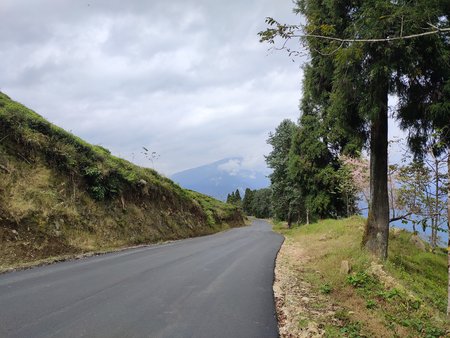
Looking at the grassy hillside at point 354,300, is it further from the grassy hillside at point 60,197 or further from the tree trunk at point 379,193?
the grassy hillside at point 60,197

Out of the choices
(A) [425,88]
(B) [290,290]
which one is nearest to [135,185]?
(B) [290,290]

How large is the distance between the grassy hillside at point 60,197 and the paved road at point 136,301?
2.20 m

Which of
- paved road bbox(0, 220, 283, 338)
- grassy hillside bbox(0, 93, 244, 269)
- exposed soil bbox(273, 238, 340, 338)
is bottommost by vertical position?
exposed soil bbox(273, 238, 340, 338)

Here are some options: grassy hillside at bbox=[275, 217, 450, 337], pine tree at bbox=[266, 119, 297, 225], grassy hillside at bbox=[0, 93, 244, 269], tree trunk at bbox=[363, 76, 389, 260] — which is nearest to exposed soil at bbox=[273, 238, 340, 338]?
grassy hillside at bbox=[275, 217, 450, 337]

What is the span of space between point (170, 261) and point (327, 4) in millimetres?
8808

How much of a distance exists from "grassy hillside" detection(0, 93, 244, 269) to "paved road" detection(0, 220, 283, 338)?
220 cm

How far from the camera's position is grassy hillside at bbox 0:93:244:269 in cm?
1164

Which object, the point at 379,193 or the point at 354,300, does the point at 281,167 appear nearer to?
the point at 379,193

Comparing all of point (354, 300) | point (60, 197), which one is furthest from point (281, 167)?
point (354, 300)

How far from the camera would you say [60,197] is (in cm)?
1445

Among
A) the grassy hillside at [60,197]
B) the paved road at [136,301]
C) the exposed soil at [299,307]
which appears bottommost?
the exposed soil at [299,307]

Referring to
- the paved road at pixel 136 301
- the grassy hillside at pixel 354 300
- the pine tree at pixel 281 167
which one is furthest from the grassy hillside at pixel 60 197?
the pine tree at pixel 281 167

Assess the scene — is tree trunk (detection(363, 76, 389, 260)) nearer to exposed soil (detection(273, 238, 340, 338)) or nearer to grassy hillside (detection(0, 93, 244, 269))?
exposed soil (detection(273, 238, 340, 338))

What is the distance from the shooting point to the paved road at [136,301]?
5117mm
